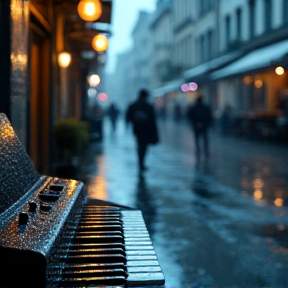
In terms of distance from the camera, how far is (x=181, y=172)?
13164 millimetres

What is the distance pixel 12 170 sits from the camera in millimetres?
2541

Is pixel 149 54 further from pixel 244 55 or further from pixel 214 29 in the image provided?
pixel 244 55

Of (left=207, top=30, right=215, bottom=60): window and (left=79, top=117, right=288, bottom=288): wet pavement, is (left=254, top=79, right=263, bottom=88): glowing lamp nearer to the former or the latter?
(left=207, top=30, right=215, bottom=60): window

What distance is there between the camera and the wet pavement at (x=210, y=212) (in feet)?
17.0

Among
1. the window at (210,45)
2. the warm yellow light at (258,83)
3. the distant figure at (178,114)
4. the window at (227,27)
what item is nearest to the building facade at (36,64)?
the warm yellow light at (258,83)

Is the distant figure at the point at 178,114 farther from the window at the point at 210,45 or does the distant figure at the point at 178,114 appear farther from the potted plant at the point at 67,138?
the potted plant at the point at 67,138

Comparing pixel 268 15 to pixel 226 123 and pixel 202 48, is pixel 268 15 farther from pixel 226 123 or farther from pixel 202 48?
pixel 202 48

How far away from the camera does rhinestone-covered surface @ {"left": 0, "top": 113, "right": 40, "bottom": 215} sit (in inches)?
91.5

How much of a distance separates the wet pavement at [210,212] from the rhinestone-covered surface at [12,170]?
7.61ft

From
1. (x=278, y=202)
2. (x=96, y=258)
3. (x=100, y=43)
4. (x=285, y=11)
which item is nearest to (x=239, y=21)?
(x=285, y=11)

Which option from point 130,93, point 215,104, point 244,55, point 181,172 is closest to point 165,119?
point 215,104

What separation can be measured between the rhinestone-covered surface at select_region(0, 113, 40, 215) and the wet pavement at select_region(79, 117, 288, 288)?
2.32 metres

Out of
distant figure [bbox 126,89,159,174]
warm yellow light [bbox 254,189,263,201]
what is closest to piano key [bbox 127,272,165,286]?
warm yellow light [bbox 254,189,263,201]

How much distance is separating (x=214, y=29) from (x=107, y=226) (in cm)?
4110
